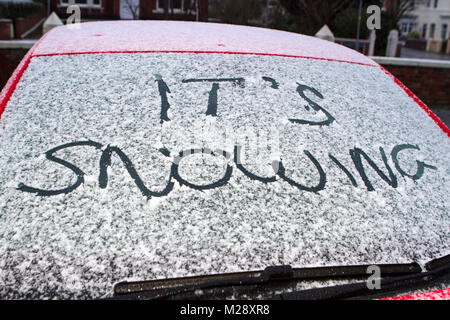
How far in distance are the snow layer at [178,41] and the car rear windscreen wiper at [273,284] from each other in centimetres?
98

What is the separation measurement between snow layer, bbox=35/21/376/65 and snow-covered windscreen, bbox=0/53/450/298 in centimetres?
9

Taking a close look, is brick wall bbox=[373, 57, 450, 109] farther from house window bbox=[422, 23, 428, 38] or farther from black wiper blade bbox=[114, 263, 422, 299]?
house window bbox=[422, 23, 428, 38]

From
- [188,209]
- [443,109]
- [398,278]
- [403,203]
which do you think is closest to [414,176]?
[403,203]

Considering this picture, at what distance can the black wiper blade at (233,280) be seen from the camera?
0.95m

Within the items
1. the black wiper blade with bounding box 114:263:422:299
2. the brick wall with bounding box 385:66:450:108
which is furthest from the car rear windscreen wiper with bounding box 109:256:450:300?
the brick wall with bounding box 385:66:450:108

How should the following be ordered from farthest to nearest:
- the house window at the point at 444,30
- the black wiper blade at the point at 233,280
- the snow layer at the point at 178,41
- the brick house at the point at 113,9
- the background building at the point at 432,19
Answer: the house window at the point at 444,30, the background building at the point at 432,19, the brick house at the point at 113,9, the snow layer at the point at 178,41, the black wiper blade at the point at 233,280

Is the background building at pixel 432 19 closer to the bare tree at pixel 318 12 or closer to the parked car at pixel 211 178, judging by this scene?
the bare tree at pixel 318 12

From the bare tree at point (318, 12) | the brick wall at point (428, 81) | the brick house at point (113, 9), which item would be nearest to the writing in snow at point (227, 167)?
the brick wall at point (428, 81)

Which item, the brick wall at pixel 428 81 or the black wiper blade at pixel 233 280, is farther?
the brick wall at pixel 428 81

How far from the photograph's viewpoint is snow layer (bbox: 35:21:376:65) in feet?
5.50

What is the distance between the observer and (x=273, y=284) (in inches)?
39.7

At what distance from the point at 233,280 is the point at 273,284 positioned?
0.33 feet

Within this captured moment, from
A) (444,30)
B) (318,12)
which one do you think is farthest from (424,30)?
(318,12)

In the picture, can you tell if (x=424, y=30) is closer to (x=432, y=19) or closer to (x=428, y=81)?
(x=432, y=19)
